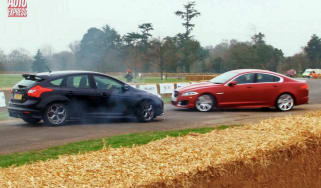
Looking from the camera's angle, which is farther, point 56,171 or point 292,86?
point 292,86

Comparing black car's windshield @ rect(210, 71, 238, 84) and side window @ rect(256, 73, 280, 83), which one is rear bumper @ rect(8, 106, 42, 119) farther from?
side window @ rect(256, 73, 280, 83)

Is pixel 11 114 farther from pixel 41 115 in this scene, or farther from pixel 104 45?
pixel 104 45

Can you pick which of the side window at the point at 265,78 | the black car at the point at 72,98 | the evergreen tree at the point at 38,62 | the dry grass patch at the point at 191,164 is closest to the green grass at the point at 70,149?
the dry grass patch at the point at 191,164

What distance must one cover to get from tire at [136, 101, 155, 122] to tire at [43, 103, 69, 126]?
2.10 metres

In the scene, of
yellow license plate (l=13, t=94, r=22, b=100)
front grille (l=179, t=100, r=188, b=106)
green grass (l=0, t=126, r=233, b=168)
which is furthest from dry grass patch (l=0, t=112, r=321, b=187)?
front grille (l=179, t=100, r=188, b=106)

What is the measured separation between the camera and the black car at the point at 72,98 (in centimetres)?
1116

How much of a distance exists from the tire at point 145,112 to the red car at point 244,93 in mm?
2831

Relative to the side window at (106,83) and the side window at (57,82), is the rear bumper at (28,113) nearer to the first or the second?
the side window at (57,82)

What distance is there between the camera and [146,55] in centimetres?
2855

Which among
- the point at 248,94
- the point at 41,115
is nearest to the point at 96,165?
the point at 41,115

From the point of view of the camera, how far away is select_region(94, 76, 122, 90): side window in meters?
12.0

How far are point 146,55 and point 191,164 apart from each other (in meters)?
24.3

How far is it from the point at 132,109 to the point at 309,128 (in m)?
7.01

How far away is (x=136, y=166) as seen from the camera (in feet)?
14.6
